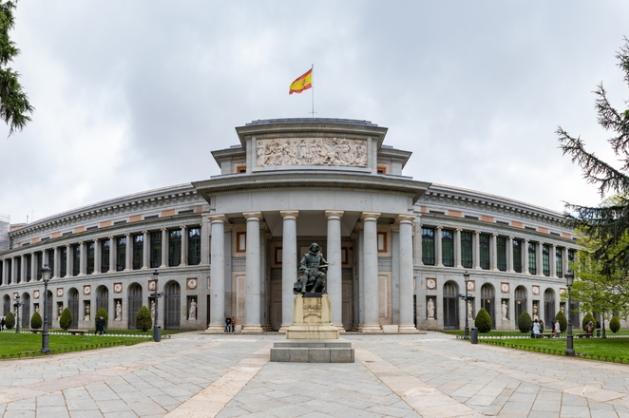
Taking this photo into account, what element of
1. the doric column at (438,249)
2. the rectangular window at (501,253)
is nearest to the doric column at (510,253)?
the rectangular window at (501,253)

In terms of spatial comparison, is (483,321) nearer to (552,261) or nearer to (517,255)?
(517,255)

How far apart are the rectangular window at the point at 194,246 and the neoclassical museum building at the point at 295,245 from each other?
139mm

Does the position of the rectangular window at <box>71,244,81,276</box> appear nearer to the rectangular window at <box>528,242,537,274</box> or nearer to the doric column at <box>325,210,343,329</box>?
the doric column at <box>325,210,343,329</box>

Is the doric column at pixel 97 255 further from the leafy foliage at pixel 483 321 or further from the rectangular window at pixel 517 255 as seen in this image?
the rectangular window at pixel 517 255

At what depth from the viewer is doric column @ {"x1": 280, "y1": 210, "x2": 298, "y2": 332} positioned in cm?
4775

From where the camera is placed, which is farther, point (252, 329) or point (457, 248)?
point (457, 248)

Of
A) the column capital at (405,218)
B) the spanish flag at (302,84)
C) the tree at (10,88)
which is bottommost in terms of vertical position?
the column capital at (405,218)

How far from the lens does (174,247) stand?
69.8m

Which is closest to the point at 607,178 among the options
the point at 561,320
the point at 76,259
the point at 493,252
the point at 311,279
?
the point at 311,279

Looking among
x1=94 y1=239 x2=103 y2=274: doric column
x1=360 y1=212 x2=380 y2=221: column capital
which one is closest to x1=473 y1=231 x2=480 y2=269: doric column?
x1=360 y1=212 x2=380 y2=221: column capital

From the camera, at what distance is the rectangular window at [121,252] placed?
74812 millimetres

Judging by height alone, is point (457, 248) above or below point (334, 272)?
above

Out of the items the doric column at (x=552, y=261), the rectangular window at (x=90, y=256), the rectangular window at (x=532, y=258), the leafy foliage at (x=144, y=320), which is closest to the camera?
the leafy foliage at (x=144, y=320)

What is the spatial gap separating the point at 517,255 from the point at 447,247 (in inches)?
490
